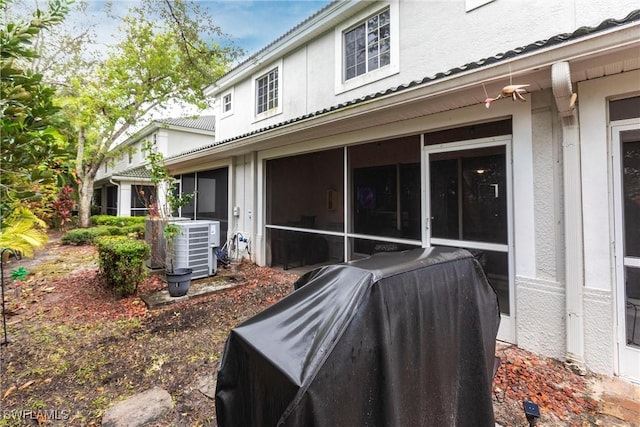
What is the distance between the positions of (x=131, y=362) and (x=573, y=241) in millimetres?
4907

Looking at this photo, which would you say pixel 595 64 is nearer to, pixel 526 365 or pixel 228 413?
pixel 526 365

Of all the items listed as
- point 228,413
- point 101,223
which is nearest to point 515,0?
point 228,413

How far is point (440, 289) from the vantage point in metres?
1.55

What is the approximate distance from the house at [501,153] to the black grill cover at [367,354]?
2.12m

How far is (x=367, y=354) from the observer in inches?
47.5

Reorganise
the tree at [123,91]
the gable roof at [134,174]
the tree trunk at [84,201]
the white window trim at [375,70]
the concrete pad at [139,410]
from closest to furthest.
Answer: the concrete pad at [139,410], the white window trim at [375,70], the tree at [123,91], the tree trunk at [84,201], the gable roof at [134,174]

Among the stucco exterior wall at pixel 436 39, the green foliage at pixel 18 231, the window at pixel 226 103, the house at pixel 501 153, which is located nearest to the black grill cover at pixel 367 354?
the house at pixel 501 153

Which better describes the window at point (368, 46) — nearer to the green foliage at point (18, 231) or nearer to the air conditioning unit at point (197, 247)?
the air conditioning unit at point (197, 247)

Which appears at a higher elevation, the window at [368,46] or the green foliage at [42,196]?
the window at [368,46]

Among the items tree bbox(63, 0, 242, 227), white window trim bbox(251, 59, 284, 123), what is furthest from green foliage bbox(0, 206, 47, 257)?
tree bbox(63, 0, 242, 227)

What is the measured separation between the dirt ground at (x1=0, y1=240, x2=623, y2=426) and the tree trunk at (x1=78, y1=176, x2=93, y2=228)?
1073 cm

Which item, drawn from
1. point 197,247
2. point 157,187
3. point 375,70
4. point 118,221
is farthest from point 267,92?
point 118,221

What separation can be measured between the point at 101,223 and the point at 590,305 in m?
18.5

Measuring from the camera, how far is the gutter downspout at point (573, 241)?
2922mm
